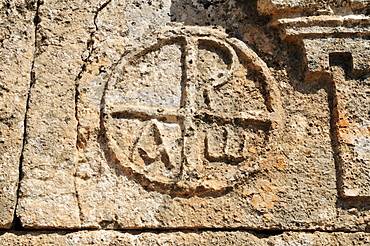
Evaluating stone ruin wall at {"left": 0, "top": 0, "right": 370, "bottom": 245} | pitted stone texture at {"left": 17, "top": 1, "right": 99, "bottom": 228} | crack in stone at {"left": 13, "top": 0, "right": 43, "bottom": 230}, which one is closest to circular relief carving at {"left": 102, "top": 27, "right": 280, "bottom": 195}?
stone ruin wall at {"left": 0, "top": 0, "right": 370, "bottom": 245}

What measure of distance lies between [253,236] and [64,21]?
1.48 meters

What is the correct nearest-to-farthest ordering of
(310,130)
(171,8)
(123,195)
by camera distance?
(123,195)
(310,130)
(171,8)

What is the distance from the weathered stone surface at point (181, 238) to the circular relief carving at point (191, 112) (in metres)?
0.22

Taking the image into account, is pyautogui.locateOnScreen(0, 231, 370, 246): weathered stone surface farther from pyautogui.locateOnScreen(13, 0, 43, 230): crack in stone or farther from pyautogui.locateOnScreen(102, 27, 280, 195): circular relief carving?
pyautogui.locateOnScreen(102, 27, 280, 195): circular relief carving

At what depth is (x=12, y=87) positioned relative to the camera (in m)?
2.71

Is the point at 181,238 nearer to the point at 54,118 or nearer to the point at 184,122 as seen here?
the point at 184,122

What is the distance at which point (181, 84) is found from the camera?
2.79m

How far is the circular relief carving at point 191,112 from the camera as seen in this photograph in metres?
2.63

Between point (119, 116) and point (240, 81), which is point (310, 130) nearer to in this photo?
point (240, 81)

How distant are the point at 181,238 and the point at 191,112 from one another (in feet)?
2.05

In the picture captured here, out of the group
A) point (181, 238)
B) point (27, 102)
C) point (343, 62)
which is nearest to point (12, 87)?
point (27, 102)

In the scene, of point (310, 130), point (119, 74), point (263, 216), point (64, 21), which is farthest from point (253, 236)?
point (64, 21)

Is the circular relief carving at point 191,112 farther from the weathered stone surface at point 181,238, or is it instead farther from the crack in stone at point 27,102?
the crack in stone at point 27,102

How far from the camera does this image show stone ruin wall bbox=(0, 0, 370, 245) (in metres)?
2.58
